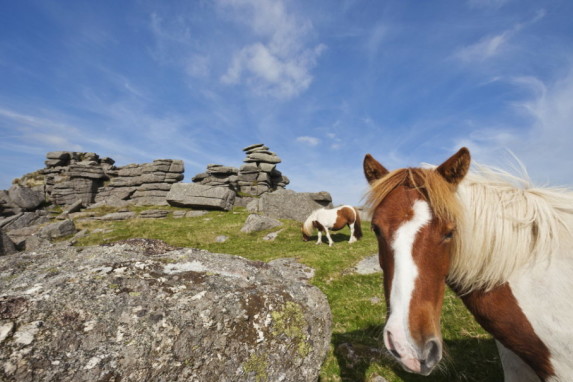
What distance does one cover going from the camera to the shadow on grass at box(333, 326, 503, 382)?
535 cm

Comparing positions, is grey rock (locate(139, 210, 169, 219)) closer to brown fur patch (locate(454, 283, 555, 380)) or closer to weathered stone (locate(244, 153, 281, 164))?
weathered stone (locate(244, 153, 281, 164))

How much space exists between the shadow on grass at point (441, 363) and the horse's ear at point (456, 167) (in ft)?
10.9

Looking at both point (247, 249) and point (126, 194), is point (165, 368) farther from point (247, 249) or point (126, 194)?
point (126, 194)

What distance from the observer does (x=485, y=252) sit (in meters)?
3.29

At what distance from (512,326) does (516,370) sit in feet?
4.18

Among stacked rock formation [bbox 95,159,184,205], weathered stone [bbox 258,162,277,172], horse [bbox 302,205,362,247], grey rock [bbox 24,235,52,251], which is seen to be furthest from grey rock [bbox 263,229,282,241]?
weathered stone [bbox 258,162,277,172]

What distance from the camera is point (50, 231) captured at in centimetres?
2803

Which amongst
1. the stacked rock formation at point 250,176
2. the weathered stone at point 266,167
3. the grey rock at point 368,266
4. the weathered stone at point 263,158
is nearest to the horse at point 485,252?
the grey rock at point 368,266

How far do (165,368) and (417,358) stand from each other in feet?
8.37

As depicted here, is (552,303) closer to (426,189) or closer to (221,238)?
(426,189)

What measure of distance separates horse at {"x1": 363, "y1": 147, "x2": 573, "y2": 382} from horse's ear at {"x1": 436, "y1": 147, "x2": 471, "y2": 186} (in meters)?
0.01

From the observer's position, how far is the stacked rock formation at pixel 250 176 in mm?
49844

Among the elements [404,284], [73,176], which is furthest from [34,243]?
[404,284]

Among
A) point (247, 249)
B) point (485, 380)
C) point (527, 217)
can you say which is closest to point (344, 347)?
point (485, 380)
